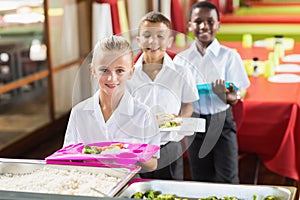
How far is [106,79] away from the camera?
5.35ft

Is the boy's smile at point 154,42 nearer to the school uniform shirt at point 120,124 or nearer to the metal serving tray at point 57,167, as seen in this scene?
the school uniform shirt at point 120,124

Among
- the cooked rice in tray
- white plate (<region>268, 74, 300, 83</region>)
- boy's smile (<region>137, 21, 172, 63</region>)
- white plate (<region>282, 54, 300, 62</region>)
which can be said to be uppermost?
boy's smile (<region>137, 21, 172, 63</region>)

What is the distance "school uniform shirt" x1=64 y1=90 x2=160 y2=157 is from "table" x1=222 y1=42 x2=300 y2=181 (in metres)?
1.33

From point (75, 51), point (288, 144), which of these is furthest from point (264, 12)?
point (288, 144)

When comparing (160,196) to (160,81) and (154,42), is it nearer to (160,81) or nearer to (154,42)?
(160,81)

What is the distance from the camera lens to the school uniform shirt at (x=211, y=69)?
6.40ft

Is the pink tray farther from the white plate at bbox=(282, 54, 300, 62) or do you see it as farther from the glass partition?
the white plate at bbox=(282, 54, 300, 62)

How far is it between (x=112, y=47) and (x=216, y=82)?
616 millimetres

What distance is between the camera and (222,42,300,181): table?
2.90m

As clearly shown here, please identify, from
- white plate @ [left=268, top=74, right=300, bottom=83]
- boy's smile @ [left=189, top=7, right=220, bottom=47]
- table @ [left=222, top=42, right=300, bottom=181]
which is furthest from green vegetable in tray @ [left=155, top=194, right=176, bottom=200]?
white plate @ [left=268, top=74, right=300, bottom=83]

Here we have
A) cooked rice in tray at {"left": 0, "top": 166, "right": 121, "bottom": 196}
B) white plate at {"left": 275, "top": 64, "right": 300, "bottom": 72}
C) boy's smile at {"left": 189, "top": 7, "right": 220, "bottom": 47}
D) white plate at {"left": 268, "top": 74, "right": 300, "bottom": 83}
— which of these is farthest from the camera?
white plate at {"left": 275, "top": 64, "right": 300, "bottom": 72}

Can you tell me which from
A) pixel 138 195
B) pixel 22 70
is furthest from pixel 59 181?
pixel 22 70

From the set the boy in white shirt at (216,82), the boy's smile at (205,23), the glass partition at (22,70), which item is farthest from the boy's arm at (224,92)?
the glass partition at (22,70)

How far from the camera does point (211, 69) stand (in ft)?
7.02
